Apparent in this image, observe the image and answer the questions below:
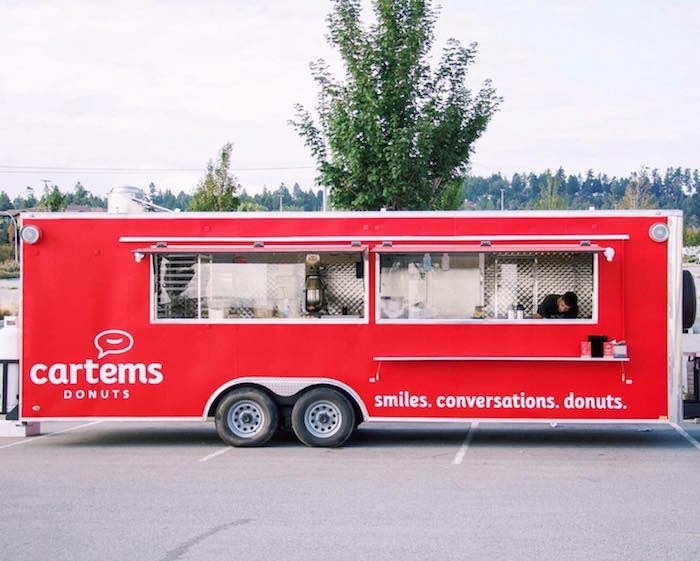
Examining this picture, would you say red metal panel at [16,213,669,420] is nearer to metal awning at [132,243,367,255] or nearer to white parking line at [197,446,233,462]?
metal awning at [132,243,367,255]

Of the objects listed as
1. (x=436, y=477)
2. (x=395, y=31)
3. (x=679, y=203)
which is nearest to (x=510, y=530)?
(x=436, y=477)

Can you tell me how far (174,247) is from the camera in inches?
497

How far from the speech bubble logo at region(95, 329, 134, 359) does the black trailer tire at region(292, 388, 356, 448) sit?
2.25 m

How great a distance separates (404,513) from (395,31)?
10864 millimetres

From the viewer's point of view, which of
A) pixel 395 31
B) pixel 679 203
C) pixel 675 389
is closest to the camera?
pixel 675 389

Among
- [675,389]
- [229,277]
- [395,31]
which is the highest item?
[395,31]

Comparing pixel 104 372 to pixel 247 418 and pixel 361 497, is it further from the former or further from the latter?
pixel 361 497

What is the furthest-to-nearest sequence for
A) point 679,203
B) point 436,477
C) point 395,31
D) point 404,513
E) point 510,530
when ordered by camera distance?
point 679,203, point 395,31, point 436,477, point 404,513, point 510,530

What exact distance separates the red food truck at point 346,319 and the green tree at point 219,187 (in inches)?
806

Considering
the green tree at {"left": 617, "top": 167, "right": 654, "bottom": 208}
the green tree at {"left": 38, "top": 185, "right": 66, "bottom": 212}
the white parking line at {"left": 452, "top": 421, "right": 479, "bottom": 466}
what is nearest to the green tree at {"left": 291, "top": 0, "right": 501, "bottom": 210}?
the white parking line at {"left": 452, "top": 421, "right": 479, "bottom": 466}

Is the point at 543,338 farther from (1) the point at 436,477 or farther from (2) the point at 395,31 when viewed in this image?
(2) the point at 395,31

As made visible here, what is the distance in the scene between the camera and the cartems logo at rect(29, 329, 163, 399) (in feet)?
41.3

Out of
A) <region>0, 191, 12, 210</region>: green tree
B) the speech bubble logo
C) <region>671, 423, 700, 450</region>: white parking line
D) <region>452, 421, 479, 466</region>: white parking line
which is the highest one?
<region>0, 191, 12, 210</region>: green tree

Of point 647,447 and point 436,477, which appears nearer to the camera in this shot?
point 436,477
